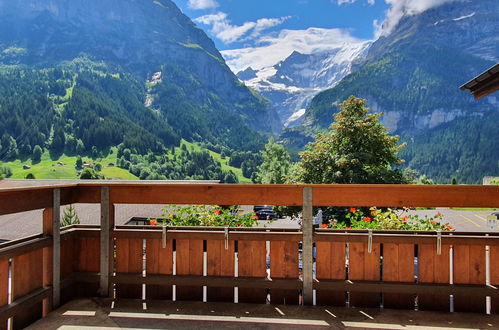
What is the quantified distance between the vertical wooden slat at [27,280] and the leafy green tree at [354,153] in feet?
45.7

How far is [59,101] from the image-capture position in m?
145

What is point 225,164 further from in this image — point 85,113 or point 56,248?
point 56,248

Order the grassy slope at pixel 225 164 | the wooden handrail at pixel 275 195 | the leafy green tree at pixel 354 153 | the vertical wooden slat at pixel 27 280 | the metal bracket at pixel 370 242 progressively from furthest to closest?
the grassy slope at pixel 225 164 < the leafy green tree at pixel 354 153 < the metal bracket at pixel 370 242 < the wooden handrail at pixel 275 195 < the vertical wooden slat at pixel 27 280

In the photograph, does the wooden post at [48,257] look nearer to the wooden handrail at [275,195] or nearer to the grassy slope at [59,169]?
the wooden handrail at [275,195]

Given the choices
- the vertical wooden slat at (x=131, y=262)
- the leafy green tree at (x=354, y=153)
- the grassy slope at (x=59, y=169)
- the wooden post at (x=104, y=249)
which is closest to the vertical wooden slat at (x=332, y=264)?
the vertical wooden slat at (x=131, y=262)

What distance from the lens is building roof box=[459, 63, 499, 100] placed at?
15.3 ft

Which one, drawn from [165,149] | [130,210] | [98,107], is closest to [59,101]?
[98,107]

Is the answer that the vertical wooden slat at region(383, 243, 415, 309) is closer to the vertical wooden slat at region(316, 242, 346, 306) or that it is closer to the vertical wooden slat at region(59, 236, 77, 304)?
the vertical wooden slat at region(316, 242, 346, 306)

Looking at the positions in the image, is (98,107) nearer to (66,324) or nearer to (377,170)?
(377,170)

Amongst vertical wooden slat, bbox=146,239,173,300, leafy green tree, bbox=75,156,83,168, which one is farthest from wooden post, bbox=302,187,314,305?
leafy green tree, bbox=75,156,83,168

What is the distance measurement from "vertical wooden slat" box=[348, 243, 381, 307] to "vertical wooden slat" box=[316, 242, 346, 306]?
0.25 feet

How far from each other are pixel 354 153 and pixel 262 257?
1371cm

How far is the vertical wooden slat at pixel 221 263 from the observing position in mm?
3709

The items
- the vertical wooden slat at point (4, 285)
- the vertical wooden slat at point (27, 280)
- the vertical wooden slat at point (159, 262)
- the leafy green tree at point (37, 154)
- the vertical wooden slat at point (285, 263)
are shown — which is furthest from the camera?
the leafy green tree at point (37, 154)
